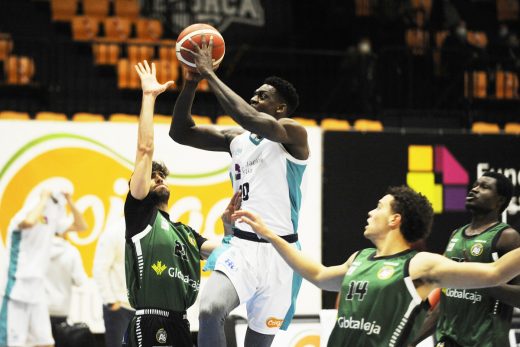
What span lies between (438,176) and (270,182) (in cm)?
590

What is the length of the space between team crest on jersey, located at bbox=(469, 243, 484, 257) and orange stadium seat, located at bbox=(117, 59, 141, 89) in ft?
31.4

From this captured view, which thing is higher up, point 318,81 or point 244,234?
point 318,81

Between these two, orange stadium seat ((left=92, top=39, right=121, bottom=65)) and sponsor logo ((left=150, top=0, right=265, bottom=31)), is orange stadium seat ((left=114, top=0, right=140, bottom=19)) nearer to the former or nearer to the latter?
sponsor logo ((left=150, top=0, right=265, bottom=31))

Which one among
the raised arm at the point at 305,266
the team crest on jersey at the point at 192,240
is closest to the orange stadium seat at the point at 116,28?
the team crest on jersey at the point at 192,240

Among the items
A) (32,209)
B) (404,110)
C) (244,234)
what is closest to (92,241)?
(32,209)

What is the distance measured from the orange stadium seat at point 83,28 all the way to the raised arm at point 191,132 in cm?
1118

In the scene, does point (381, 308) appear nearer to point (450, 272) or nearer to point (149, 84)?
point (450, 272)

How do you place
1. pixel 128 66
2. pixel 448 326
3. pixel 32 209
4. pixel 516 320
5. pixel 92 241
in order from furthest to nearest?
1. pixel 128 66
2. pixel 92 241
3. pixel 32 209
4. pixel 516 320
5. pixel 448 326

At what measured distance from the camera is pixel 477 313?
715 centimetres

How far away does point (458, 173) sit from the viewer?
1203 cm

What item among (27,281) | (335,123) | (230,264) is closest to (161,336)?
(230,264)

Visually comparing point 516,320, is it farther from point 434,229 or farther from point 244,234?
point 244,234

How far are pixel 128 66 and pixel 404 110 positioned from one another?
4738 mm

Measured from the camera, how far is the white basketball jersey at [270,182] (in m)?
6.42
